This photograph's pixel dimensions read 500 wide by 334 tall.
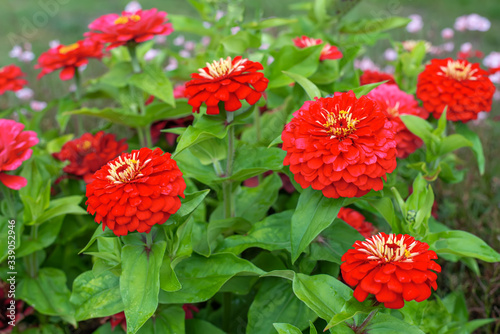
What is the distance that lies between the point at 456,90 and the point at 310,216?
812mm

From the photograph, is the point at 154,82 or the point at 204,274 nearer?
the point at 204,274

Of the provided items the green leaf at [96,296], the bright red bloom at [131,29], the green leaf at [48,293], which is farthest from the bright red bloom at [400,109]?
the green leaf at [48,293]

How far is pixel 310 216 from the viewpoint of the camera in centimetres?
116

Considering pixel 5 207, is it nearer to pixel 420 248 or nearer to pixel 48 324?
pixel 48 324

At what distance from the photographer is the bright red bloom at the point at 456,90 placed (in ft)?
5.16

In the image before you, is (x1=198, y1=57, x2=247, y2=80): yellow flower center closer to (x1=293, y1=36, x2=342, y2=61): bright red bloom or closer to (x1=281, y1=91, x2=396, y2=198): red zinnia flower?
(x1=281, y1=91, x2=396, y2=198): red zinnia flower

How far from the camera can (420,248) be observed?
92 centimetres

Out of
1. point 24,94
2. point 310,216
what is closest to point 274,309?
point 310,216

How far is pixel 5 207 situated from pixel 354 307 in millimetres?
1350

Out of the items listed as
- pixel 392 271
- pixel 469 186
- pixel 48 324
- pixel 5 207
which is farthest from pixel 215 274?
pixel 469 186

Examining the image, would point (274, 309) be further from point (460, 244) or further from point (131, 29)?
point (131, 29)

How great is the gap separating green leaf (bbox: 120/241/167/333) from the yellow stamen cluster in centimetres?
50

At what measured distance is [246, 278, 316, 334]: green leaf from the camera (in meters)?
1.33

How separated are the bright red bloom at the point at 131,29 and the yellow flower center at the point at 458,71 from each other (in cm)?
104
